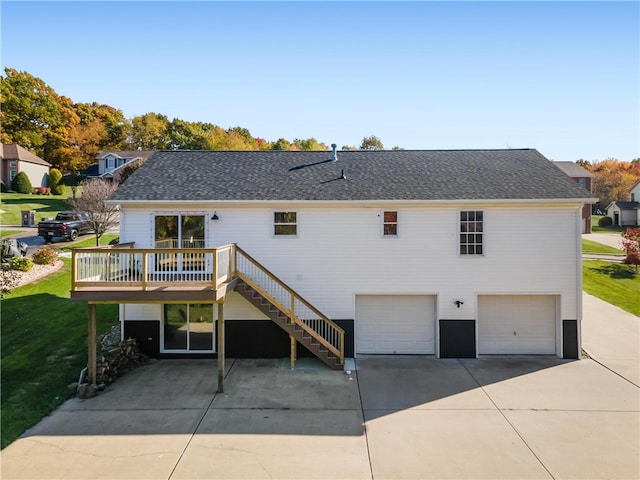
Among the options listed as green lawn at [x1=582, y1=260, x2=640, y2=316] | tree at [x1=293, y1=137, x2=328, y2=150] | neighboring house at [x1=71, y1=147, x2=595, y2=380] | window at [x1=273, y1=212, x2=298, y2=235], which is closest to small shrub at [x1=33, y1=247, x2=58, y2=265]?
neighboring house at [x1=71, y1=147, x2=595, y2=380]

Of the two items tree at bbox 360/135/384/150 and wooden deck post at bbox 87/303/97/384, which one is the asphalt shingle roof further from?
tree at bbox 360/135/384/150

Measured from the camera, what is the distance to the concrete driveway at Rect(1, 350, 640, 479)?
692 cm

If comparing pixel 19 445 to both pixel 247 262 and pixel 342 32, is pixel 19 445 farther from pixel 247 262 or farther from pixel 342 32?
pixel 342 32

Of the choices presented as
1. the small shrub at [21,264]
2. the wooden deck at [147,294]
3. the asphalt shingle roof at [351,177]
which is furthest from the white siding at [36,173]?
the wooden deck at [147,294]

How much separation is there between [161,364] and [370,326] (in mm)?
6870

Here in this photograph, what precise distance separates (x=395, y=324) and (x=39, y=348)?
38.4 ft

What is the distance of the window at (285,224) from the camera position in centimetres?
1268

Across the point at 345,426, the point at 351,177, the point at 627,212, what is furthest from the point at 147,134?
the point at 627,212

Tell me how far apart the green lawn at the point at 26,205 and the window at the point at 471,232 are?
3407 cm

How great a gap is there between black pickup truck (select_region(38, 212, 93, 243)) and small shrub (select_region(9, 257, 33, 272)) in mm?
5693

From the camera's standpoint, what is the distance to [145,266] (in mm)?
9812

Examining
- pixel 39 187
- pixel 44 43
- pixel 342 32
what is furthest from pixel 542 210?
pixel 39 187

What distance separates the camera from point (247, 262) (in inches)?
486

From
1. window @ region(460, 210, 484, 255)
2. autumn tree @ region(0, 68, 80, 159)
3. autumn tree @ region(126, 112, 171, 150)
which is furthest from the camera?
autumn tree @ region(126, 112, 171, 150)
